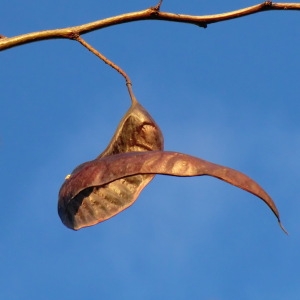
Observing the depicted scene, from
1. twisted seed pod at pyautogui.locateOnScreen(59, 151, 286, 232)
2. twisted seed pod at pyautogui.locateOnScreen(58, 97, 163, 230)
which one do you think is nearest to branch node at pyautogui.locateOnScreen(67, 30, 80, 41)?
twisted seed pod at pyautogui.locateOnScreen(58, 97, 163, 230)

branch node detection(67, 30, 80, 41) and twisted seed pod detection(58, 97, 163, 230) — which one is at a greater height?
branch node detection(67, 30, 80, 41)

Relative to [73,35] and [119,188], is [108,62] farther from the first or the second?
[119,188]

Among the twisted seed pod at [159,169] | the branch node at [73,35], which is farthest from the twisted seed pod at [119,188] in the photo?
the branch node at [73,35]

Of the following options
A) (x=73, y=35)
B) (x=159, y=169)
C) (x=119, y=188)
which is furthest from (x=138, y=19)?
(x=159, y=169)

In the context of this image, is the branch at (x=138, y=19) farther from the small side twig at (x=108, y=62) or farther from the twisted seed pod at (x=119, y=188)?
the twisted seed pod at (x=119, y=188)

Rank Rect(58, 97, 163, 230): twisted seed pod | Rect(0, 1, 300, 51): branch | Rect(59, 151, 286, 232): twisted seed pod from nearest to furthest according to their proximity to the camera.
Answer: Rect(59, 151, 286, 232): twisted seed pod → Rect(58, 97, 163, 230): twisted seed pod → Rect(0, 1, 300, 51): branch

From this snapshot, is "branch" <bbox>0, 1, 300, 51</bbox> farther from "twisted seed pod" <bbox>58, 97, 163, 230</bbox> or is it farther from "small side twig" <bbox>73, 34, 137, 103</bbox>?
"twisted seed pod" <bbox>58, 97, 163, 230</bbox>
